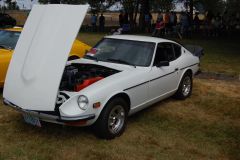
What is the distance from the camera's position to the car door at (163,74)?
20.7ft

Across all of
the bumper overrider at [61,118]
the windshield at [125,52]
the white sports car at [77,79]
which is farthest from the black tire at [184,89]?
the bumper overrider at [61,118]

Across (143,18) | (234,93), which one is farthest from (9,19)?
(234,93)

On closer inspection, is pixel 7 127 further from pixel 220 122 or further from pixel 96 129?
pixel 220 122

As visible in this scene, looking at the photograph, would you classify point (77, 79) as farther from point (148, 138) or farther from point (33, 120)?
point (148, 138)

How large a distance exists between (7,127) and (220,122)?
3.77 m

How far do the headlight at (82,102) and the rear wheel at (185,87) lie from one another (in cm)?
306

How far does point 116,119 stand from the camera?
220 inches

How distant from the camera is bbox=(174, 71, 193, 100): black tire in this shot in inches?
297

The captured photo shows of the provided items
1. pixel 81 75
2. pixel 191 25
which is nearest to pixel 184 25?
pixel 191 25

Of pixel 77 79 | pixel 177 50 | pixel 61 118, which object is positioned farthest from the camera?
pixel 177 50

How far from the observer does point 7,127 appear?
5.89m

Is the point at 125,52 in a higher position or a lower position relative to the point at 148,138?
higher

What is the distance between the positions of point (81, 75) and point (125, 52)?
1.04m

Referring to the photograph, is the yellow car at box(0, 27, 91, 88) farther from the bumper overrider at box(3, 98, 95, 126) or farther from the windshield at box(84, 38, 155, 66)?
the bumper overrider at box(3, 98, 95, 126)
